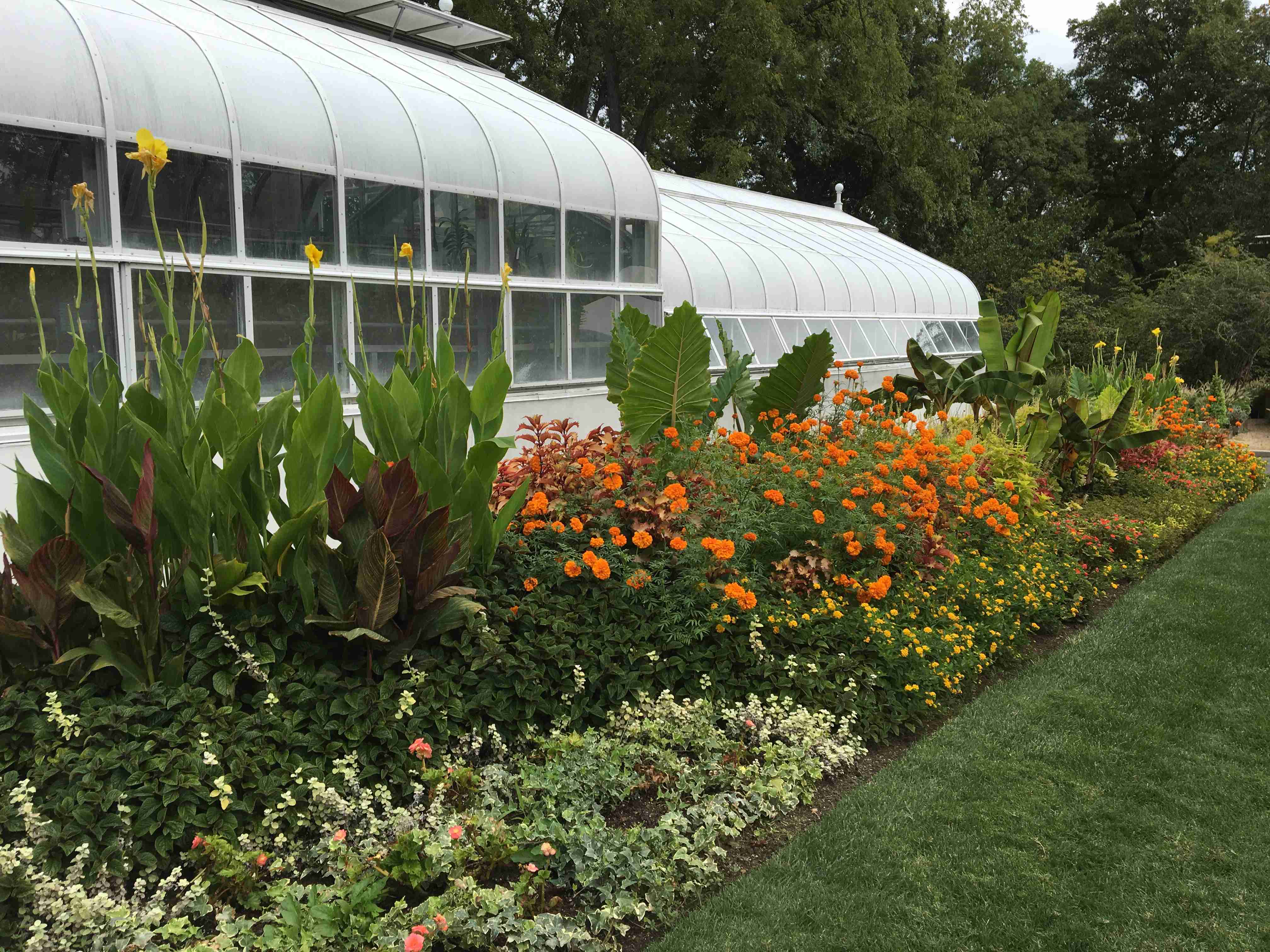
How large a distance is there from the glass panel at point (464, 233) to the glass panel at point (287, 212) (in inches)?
32.5

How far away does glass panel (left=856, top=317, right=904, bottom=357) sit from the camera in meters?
13.5

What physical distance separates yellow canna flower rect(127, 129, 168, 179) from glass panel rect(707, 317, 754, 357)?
26.0 ft

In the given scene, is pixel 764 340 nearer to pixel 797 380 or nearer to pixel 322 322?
pixel 797 380

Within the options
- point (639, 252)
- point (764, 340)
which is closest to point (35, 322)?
point (639, 252)

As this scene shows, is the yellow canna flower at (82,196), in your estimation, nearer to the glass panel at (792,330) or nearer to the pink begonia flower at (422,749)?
the pink begonia flower at (422,749)

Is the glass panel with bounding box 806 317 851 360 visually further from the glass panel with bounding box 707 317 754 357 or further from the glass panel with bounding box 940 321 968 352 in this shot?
the glass panel with bounding box 940 321 968 352

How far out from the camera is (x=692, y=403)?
Result: 5691 mm

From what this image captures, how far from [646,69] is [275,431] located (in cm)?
1889

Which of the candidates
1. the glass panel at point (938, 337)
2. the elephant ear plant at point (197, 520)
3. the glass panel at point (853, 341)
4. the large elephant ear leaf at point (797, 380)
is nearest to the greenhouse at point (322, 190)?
the elephant ear plant at point (197, 520)

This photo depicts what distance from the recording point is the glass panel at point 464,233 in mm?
6789

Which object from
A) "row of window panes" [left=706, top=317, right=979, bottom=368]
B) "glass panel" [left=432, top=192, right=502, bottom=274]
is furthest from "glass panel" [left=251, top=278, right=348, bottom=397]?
"row of window panes" [left=706, top=317, right=979, bottom=368]

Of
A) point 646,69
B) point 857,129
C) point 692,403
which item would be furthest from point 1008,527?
point 857,129

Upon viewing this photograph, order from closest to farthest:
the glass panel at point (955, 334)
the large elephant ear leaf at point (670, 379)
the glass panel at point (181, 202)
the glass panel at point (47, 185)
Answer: the glass panel at point (47, 185) → the glass panel at point (181, 202) → the large elephant ear leaf at point (670, 379) → the glass panel at point (955, 334)

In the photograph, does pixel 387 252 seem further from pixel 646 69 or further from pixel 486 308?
pixel 646 69
